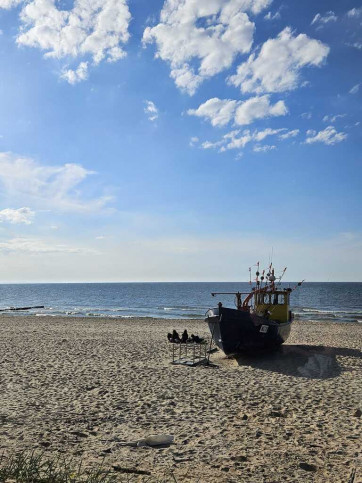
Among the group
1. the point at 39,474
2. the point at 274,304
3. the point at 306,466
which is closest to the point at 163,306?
the point at 274,304

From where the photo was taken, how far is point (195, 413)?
371 inches

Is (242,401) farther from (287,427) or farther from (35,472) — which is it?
(35,472)

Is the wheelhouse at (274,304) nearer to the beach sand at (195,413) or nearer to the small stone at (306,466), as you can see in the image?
the beach sand at (195,413)

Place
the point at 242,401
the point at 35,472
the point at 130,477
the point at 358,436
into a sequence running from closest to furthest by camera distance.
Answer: the point at 35,472
the point at 130,477
the point at 358,436
the point at 242,401

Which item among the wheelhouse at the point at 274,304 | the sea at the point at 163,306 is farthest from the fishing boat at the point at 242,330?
the sea at the point at 163,306

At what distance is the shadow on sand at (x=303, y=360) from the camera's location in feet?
47.4

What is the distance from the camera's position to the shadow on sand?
1446cm

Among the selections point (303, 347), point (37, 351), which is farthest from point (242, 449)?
point (303, 347)

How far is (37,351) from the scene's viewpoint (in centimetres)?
1830

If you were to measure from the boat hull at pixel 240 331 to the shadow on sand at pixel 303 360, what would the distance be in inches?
22.5

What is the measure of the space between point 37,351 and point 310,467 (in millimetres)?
14714

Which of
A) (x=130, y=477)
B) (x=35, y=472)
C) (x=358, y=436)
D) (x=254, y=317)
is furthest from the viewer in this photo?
(x=254, y=317)

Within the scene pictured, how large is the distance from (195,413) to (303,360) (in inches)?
357

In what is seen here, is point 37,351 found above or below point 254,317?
below
